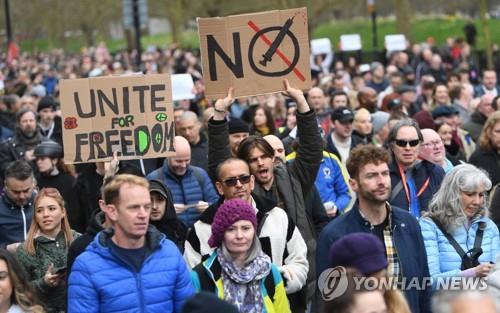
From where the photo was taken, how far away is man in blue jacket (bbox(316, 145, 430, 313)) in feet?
21.6

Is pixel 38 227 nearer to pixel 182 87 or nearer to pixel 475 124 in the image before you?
pixel 182 87

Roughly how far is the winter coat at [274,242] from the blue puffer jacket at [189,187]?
171 centimetres

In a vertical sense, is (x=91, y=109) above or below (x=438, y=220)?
above

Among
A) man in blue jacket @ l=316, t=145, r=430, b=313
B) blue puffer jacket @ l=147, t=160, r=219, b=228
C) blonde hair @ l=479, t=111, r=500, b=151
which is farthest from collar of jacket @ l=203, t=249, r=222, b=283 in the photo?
blonde hair @ l=479, t=111, r=500, b=151

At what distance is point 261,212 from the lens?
282 inches

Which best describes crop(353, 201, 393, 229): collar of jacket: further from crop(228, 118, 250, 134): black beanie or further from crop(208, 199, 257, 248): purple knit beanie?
crop(228, 118, 250, 134): black beanie

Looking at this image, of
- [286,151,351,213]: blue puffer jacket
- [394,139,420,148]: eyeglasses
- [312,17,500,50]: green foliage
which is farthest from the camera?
[312,17,500,50]: green foliage

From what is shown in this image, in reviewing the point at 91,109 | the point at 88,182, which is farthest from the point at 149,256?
the point at 88,182

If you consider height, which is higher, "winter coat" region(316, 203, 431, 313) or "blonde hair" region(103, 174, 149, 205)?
"blonde hair" region(103, 174, 149, 205)

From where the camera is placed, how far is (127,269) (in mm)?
6074

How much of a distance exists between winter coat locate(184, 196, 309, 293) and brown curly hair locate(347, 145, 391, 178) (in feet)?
1.91

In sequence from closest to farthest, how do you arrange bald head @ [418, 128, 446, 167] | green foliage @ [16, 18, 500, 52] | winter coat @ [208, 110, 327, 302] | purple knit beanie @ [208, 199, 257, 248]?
1. purple knit beanie @ [208, 199, 257, 248]
2. winter coat @ [208, 110, 327, 302]
3. bald head @ [418, 128, 446, 167]
4. green foliage @ [16, 18, 500, 52]

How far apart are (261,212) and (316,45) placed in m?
20.3

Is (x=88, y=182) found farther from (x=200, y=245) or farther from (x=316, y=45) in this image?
(x=316, y=45)
